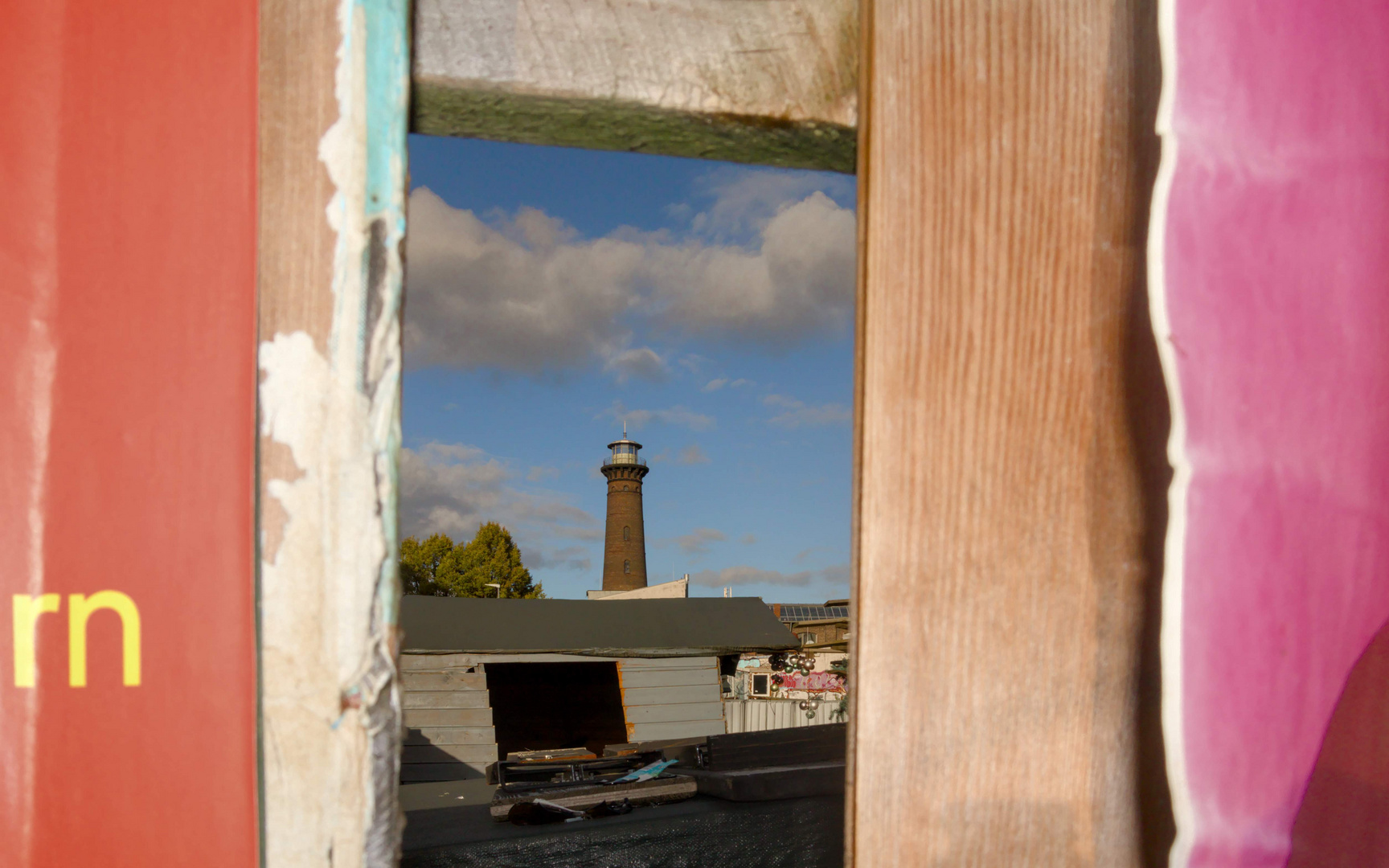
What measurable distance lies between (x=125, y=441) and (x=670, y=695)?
9.83 m

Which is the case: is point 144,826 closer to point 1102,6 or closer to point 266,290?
point 266,290

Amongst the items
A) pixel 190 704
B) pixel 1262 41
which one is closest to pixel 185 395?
pixel 190 704

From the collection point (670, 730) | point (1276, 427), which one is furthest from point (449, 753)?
point (1276, 427)

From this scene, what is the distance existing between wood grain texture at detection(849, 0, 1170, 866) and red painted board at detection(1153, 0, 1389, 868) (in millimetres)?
89

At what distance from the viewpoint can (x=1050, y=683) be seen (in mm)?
995

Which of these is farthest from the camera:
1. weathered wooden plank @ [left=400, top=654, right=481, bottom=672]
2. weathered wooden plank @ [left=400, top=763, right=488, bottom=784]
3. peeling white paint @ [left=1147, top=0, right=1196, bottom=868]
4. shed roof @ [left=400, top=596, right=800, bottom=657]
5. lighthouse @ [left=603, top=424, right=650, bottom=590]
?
lighthouse @ [left=603, top=424, right=650, bottom=590]

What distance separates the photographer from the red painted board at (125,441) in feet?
2.68

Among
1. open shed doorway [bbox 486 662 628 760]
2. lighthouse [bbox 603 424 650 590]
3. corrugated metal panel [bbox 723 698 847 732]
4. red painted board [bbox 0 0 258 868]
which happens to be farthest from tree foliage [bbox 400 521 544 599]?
red painted board [bbox 0 0 258 868]

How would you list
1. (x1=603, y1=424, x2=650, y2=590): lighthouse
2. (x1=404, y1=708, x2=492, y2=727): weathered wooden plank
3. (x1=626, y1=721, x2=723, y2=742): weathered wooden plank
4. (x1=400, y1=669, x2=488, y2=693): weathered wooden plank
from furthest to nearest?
(x1=603, y1=424, x2=650, y2=590): lighthouse → (x1=626, y1=721, x2=723, y2=742): weathered wooden plank → (x1=400, y1=669, x2=488, y2=693): weathered wooden plank → (x1=404, y1=708, x2=492, y2=727): weathered wooden plank

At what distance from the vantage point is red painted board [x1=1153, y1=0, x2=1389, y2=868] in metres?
0.93

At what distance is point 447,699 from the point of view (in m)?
8.95

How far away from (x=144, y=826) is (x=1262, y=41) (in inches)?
58.3

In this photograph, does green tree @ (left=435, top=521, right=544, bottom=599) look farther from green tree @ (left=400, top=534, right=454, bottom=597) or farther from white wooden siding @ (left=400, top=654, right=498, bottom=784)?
white wooden siding @ (left=400, top=654, right=498, bottom=784)

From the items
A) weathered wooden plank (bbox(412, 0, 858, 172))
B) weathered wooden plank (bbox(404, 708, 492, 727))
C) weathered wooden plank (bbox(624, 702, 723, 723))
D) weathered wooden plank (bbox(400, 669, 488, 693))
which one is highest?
weathered wooden plank (bbox(412, 0, 858, 172))
